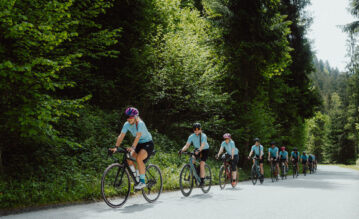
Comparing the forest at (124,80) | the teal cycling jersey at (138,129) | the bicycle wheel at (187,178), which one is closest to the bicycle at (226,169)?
the forest at (124,80)

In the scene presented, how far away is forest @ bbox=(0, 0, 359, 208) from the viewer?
7523 mm

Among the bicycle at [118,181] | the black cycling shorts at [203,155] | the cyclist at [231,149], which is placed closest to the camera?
the bicycle at [118,181]

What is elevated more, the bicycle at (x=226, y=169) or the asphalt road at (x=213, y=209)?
the bicycle at (x=226, y=169)

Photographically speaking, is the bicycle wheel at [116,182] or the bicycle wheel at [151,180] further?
the bicycle wheel at [151,180]

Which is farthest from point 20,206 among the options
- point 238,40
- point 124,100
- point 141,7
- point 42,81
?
point 238,40

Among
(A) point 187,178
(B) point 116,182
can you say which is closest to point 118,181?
(B) point 116,182

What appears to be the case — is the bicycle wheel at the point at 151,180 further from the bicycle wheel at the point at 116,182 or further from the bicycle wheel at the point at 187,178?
the bicycle wheel at the point at 187,178

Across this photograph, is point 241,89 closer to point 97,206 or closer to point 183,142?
point 183,142

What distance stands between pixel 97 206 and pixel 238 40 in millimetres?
15811

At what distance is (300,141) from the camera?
4025 centimetres

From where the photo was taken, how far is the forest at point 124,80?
7523 mm

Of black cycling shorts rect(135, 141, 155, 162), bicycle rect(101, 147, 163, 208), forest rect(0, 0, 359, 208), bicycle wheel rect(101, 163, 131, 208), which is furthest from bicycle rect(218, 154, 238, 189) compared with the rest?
A: bicycle wheel rect(101, 163, 131, 208)

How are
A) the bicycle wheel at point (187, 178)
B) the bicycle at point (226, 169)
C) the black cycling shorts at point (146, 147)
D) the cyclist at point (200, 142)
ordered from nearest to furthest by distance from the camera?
1. the black cycling shorts at point (146, 147)
2. the bicycle wheel at point (187, 178)
3. the cyclist at point (200, 142)
4. the bicycle at point (226, 169)

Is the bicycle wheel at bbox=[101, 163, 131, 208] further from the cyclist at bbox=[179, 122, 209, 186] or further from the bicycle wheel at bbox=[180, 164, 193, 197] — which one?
the cyclist at bbox=[179, 122, 209, 186]
